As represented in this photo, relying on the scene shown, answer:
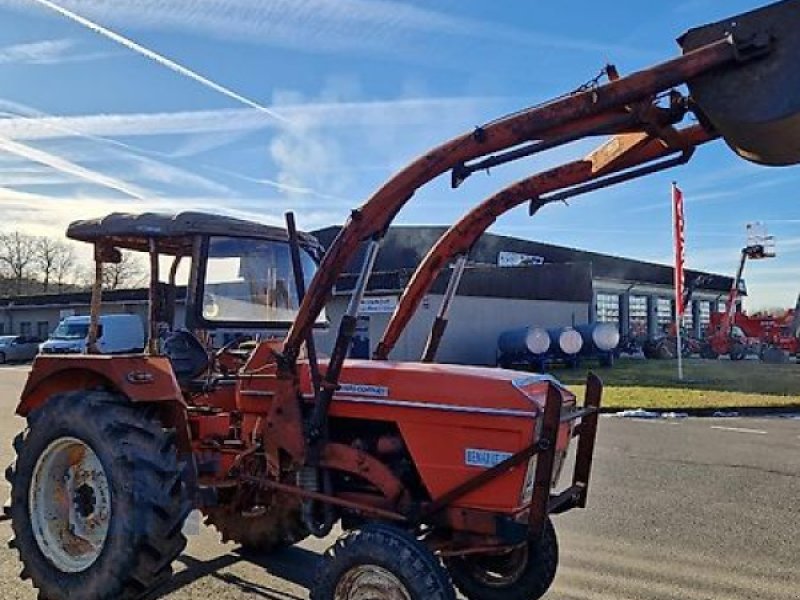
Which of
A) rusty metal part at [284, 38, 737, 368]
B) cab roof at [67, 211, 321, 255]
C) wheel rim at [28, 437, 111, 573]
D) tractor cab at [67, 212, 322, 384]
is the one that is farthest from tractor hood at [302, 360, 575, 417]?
wheel rim at [28, 437, 111, 573]

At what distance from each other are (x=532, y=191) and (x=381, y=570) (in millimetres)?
2094

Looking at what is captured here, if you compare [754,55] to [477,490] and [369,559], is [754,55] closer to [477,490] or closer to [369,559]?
[477,490]

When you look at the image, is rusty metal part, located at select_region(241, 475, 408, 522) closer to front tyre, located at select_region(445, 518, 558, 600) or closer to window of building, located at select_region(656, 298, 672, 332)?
front tyre, located at select_region(445, 518, 558, 600)

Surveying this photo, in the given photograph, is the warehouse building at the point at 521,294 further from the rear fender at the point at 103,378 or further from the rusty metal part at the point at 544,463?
the rusty metal part at the point at 544,463

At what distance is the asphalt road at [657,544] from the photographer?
4.71 meters

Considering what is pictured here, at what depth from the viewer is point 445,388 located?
12.3 feet

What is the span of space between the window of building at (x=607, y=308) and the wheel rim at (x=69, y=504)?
35.9m

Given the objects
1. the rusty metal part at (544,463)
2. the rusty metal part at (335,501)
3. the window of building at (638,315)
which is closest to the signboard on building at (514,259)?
the window of building at (638,315)

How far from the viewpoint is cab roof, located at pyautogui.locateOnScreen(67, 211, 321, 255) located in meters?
4.69

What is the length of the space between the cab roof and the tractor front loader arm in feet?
3.02

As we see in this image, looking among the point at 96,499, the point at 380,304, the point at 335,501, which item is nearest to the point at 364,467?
the point at 335,501

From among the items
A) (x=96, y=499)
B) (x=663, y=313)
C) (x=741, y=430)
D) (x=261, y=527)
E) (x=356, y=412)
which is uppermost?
(x=663, y=313)

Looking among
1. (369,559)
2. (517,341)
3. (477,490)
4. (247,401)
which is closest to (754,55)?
(477,490)

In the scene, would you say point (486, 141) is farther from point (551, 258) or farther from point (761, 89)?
point (551, 258)
